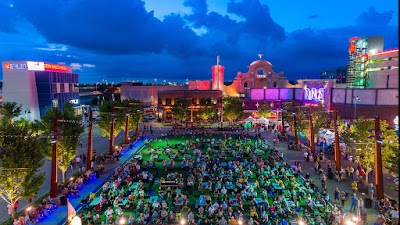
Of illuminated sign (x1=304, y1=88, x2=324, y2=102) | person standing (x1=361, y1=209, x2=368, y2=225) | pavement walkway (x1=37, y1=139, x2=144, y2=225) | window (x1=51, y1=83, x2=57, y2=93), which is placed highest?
window (x1=51, y1=83, x2=57, y2=93)

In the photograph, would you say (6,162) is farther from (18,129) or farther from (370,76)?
(370,76)

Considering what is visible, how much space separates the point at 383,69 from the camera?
73.8 m

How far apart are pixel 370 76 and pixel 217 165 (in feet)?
214

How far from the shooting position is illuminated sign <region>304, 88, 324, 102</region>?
224 ft

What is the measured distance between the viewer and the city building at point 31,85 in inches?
2468

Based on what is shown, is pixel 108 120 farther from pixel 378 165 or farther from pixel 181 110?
pixel 378 165

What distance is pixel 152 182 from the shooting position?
86.4 ft

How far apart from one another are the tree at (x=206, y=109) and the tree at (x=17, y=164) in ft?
161

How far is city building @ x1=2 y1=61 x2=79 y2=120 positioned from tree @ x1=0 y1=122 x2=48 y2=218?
4748 cm

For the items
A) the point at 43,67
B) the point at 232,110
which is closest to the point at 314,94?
the point at 232,110

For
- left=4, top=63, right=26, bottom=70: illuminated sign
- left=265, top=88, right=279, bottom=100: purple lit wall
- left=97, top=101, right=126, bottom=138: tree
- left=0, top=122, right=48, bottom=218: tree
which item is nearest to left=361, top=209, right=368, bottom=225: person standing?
left=0, top=122, right=48, bottom=218: tree

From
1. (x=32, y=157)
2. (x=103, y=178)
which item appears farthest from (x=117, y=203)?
(x=103, y=178)

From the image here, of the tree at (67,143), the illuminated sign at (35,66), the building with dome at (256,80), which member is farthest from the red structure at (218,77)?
the tree at (67,143)

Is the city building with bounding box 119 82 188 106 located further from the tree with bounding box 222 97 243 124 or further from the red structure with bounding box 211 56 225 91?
the tree with bounding box 222 97 243 124
